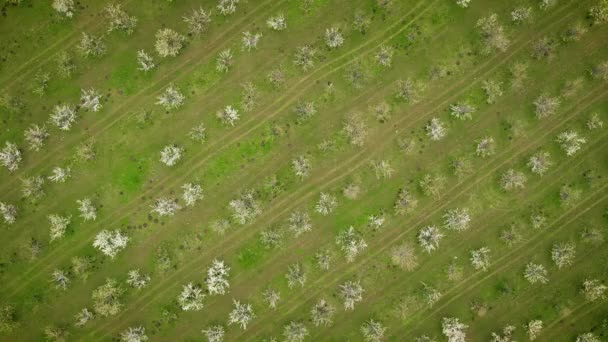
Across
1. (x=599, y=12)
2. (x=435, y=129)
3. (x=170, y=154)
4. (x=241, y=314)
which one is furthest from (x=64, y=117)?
(x=599, y=12)

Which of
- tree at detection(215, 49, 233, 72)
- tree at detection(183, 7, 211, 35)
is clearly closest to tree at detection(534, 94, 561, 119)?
tree at detection(215, 49, 233, 72)

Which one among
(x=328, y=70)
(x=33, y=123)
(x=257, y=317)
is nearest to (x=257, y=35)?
(x=328, y=70)

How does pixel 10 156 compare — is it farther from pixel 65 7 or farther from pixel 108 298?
pixel 108 298

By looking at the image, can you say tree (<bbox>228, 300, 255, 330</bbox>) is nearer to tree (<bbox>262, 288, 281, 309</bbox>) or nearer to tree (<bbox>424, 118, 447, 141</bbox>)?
tree (<bbox>262, 288, 281, 309</bbox>)

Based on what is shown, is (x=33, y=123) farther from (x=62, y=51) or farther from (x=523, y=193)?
(x=523, y=193)

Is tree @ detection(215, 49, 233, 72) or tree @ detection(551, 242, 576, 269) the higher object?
tree @ detection(215, 49, 233, 72)
